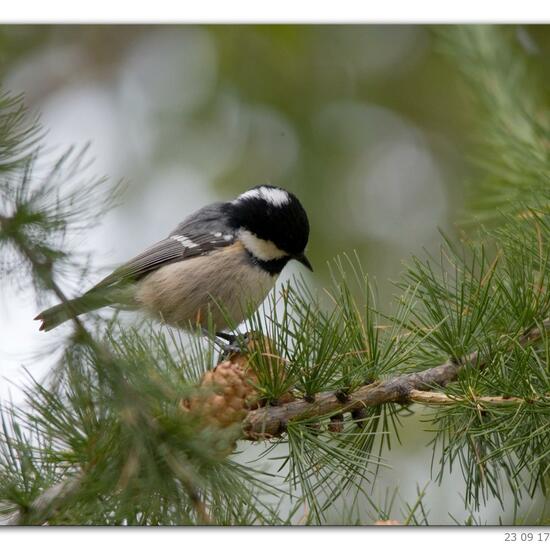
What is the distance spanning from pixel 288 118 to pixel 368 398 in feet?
6.54

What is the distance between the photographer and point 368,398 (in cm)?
133

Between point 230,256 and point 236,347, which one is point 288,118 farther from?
point 236,347

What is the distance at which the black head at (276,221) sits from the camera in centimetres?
205

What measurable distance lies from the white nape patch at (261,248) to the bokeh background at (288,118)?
54cm

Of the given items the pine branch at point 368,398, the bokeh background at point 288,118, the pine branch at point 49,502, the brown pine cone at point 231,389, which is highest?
the bokeh background at point 288,118

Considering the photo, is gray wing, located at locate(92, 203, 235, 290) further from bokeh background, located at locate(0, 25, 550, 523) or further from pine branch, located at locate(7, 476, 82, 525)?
pine branch, located at locate(7, 476, 82, 525)

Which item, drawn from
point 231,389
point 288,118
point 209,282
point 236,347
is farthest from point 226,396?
point 288,118

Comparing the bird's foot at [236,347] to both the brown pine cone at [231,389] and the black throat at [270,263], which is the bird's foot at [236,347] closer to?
→ the brown pine cone at [231,389]

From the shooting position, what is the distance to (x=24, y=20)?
1.94m

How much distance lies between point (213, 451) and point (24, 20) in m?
1.37

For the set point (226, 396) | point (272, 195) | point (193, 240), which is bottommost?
point (226, 396)

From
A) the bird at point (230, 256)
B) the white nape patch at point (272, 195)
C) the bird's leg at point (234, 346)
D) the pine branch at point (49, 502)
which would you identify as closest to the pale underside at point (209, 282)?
the bird at point (230, 256)

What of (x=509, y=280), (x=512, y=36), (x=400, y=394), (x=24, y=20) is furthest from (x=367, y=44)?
(x=400, y=394)
